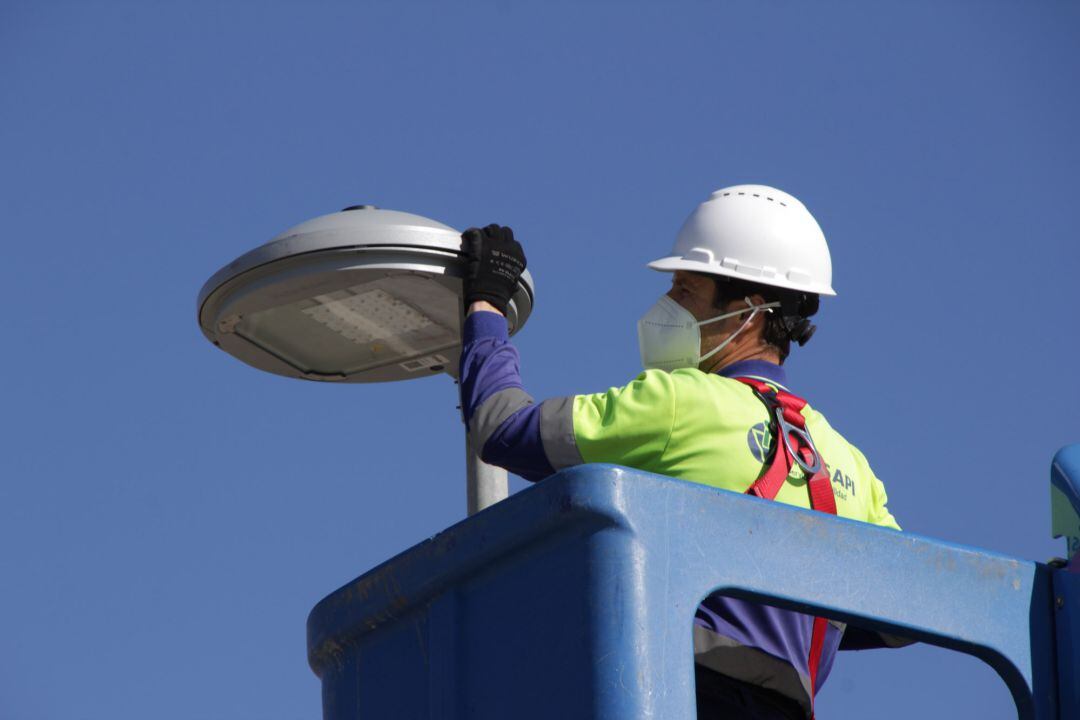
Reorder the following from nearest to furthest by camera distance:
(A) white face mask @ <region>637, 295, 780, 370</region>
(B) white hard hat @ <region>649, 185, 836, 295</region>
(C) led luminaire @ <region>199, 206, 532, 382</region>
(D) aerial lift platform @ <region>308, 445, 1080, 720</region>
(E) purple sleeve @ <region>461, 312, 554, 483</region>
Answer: (D) aerial lift platform @ <region>308, 445, 1080, 720</region>
(E) purple sleeve @ <region>461, 312, 554, 483</region>
(A) white face mask @ <region>637, 295, 780, 370</region>
(B) white hard hat @ <region>649, 185, 836, 295</region>
(C) led luminaire @ <region>199, 206, 532, 382</region>

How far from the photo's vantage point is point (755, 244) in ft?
16.9

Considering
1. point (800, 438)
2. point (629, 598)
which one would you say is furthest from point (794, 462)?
point (629, 598)

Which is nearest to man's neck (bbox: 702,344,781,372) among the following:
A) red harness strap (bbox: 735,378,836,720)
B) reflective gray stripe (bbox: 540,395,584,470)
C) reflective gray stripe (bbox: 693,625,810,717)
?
red harness strap (bbox: 735,378,836,720)

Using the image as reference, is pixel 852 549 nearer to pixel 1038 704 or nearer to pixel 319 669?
pixel 1038 704

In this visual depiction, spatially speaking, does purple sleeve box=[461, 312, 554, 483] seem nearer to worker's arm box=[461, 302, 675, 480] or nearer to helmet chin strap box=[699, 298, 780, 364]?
worker's arm box=[461, 302, 675, 480]

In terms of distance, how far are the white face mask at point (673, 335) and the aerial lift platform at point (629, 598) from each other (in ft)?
3.84

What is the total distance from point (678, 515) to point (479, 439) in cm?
111

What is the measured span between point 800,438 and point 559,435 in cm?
56

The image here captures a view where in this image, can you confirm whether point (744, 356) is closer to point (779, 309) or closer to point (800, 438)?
point (779, 309)

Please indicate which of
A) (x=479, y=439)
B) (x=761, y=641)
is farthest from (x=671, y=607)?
(x=479, y=439)

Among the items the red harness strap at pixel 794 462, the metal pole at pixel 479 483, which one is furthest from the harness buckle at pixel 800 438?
the metal pole at pixel 479 483

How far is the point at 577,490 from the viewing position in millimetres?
3355

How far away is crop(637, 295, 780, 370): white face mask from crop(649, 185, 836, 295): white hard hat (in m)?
0.11

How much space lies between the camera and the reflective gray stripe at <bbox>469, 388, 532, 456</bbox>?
441cm
